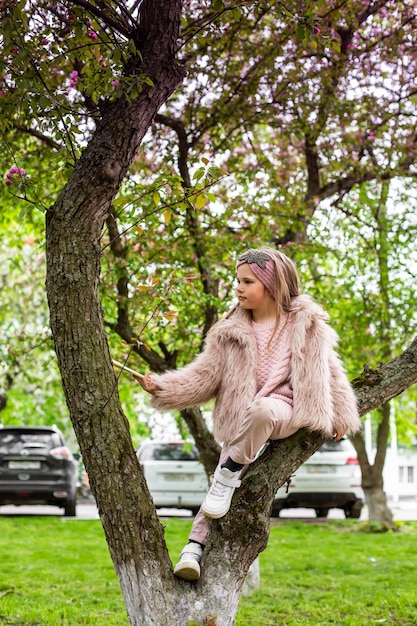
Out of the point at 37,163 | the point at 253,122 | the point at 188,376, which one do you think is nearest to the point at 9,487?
the point at 37,163

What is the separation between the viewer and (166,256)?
716 cm

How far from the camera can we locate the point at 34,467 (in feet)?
42.5

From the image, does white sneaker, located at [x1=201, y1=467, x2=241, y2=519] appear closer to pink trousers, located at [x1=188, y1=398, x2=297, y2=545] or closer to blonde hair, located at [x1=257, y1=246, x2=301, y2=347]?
pink trousers, located at [x1=188, y1=398, x2=297, y2=545]

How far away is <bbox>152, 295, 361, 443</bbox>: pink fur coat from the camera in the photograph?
3.46 meters

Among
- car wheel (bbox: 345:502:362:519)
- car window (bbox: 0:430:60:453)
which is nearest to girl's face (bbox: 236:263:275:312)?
car window (bbox: 0:430:60:453)

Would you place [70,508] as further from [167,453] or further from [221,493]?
[221,493]

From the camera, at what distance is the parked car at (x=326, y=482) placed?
13.0 m

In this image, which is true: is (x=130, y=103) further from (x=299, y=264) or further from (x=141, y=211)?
(x=299, y=264)

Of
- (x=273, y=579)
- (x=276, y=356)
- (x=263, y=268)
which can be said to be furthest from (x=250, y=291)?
(x=273, y=579)

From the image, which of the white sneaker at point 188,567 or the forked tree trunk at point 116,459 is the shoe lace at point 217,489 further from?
the white sneaker at point 188,567

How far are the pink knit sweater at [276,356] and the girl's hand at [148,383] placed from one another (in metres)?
0.50

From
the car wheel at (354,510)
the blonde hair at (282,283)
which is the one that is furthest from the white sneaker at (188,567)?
the car wheel at (354,510)

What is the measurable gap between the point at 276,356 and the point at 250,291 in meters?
0.37

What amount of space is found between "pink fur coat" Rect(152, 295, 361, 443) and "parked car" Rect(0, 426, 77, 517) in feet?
32.3
